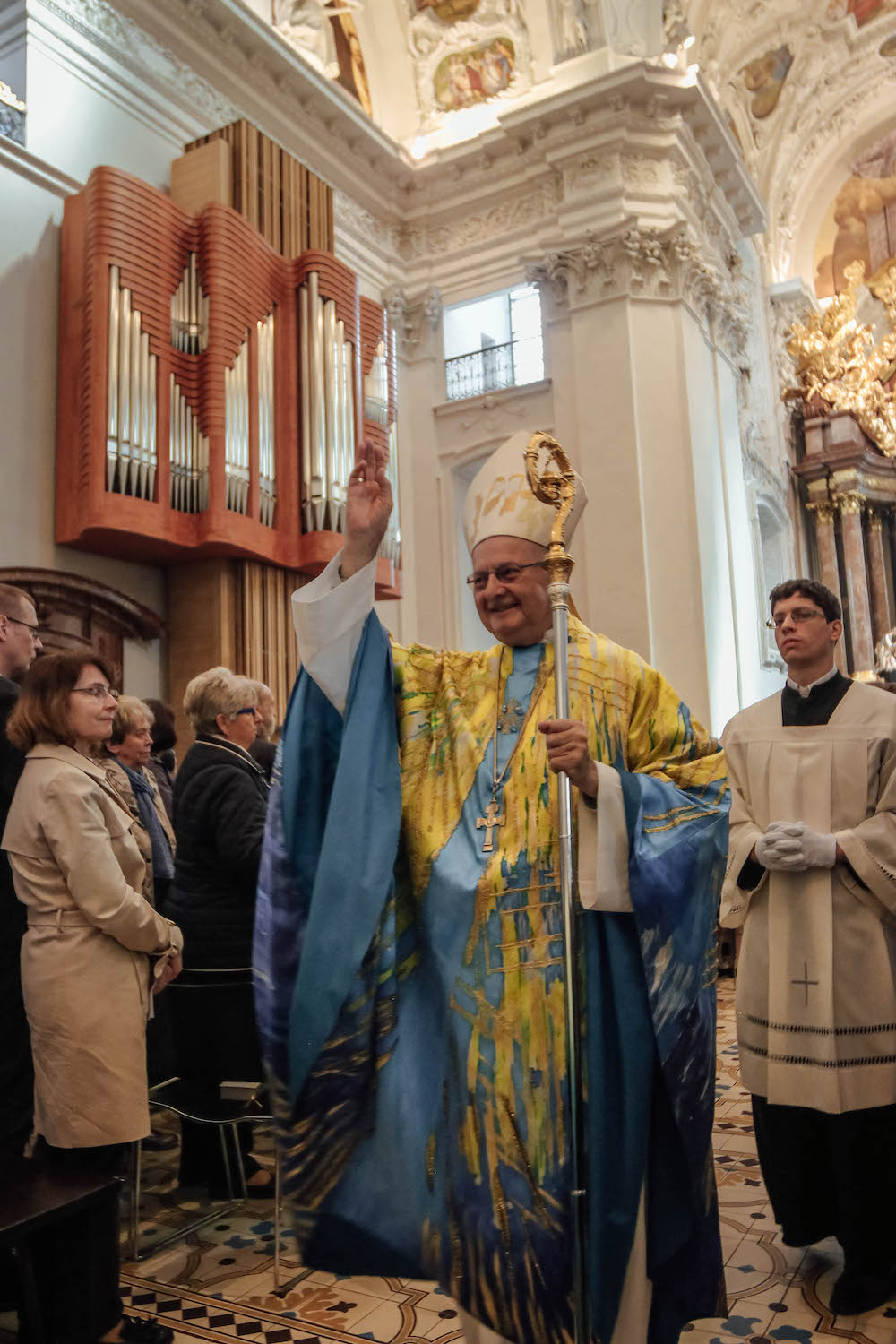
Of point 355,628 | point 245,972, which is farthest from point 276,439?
point 355,628

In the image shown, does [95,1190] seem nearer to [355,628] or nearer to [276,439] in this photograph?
[355,628]

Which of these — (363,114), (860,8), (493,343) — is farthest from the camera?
(860,8)

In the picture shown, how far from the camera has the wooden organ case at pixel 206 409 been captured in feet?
21.5

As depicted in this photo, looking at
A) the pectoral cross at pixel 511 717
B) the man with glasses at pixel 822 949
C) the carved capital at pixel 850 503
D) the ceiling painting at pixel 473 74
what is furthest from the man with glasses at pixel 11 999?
the carved capital at pixel 850 503

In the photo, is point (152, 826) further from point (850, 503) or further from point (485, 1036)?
point (850, 503)

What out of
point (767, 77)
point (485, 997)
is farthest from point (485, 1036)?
point (767, 77)

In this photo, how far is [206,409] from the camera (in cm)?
703

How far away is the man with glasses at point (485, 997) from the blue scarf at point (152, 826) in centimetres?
236

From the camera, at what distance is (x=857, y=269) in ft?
51.9

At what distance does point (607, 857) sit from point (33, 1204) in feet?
4.71

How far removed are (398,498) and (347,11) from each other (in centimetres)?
481

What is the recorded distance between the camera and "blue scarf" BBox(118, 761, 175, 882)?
14.1ft

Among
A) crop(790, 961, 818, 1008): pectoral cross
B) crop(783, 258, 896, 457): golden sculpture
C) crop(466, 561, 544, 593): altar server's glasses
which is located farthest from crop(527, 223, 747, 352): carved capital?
crop(466, 561, 544, 593): altar server's glasses

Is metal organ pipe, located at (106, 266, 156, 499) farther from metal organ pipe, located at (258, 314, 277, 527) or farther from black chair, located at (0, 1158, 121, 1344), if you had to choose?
black chair, located at (0, 1158, 121, 1344)
